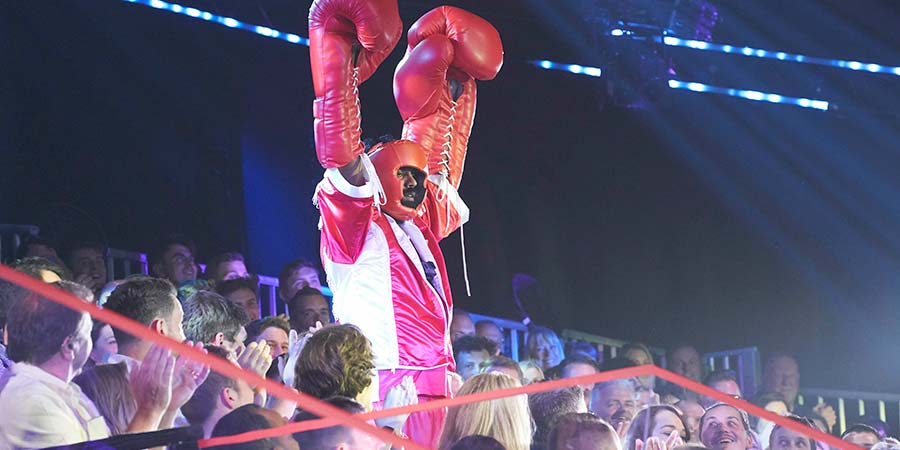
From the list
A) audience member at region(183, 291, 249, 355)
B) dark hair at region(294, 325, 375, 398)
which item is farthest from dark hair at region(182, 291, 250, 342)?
dark hair at region(294, 325, 375, 398)

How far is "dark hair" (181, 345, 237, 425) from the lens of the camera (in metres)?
1.92

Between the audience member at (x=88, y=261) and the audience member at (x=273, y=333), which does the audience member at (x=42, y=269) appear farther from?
the audience member at (x=88, y=261)

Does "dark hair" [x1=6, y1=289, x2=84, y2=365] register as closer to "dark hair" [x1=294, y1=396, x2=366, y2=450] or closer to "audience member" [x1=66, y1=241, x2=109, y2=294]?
"dark hair" [x1=294, y1=396, x2=366, y2=450]

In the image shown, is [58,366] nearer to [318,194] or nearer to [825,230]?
[318,194]

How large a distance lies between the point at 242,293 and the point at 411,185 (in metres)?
0.92

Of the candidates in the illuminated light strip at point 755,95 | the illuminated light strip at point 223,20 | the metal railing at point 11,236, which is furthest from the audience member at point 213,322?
the illuminated light strip at point 755,95

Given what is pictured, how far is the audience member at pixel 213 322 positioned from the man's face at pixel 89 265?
106cm

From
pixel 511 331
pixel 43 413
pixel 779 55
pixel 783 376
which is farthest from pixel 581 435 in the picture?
pixel 779 55

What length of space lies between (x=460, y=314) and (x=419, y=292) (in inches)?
61.4

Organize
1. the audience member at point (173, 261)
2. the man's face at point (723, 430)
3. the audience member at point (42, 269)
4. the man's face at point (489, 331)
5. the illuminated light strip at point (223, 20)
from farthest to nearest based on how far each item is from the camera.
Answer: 1. the illuminated light strip at point (223, 20)
2. the man's face at point (489, 331)
3. the audience member at point (173, 261)
4. the audience member at point (42, 269)
5. the man's face at point (723, 430)

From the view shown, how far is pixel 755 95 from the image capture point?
6.88 metres

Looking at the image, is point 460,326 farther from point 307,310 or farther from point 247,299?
point 247,299

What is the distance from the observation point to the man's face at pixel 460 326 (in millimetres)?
4820

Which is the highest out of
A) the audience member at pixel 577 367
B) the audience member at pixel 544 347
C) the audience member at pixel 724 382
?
the audience member at pixel 544 347
